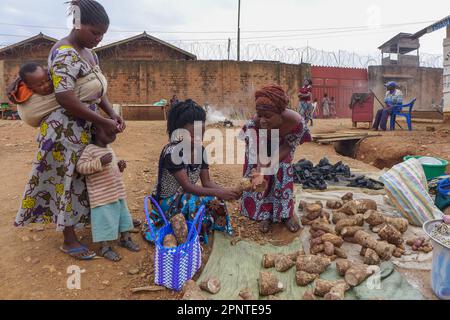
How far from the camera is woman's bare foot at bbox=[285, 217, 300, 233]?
10.1 feet

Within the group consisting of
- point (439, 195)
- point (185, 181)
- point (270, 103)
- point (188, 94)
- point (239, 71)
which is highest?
point (239, 71)

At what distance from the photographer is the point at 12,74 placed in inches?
620

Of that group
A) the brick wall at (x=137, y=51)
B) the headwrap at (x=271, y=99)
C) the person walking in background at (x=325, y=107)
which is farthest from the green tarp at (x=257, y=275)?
the person walking in background at (x=325, y=107)

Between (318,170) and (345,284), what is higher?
(318,170)

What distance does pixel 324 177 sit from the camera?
15.9ft

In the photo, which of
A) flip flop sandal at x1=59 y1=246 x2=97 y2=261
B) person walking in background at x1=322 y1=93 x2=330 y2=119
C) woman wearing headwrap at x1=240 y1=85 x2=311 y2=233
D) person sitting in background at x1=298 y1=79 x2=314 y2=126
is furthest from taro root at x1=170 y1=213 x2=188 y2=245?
person walking in background at x1=322 y1=93 x2=330 y2=119

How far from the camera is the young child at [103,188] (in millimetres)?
2402

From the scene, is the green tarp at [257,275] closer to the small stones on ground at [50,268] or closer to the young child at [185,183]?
the young child at [185,183]

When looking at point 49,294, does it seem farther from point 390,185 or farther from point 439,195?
point 439,195

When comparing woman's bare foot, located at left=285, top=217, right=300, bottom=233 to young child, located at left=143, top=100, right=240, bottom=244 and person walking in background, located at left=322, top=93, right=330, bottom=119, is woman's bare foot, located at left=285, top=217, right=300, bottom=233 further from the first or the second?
person walking in background, located at left=322, top=93, right=330, bottom=119

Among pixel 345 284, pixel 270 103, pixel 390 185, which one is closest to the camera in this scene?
pixel 345 284

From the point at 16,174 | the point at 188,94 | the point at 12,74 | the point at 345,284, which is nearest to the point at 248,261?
the point at 345,284

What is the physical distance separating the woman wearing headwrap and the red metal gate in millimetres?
18060
